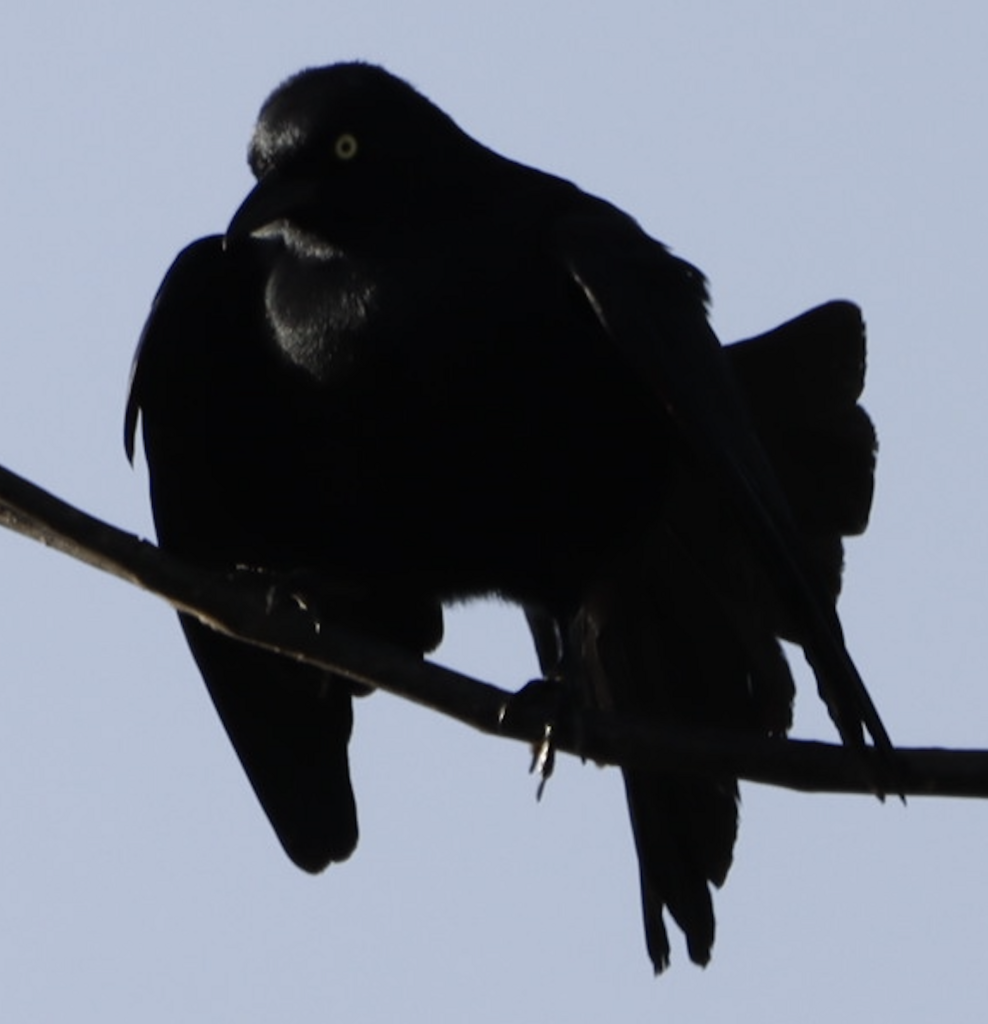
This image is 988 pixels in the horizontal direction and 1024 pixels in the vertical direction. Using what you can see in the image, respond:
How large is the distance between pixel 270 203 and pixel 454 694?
1933 millimetres

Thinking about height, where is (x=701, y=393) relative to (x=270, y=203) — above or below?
below

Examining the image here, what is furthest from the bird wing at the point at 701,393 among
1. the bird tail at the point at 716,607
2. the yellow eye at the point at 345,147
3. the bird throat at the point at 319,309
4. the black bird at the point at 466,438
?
the yellow eye at the point at 345,147

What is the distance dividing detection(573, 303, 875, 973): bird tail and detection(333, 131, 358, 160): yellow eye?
1060mm

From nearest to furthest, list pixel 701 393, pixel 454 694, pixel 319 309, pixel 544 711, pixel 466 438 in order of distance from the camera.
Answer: pixel 454 694
pixel 544 711
pixel 701 393
pixel 466 438
pixel 319 309

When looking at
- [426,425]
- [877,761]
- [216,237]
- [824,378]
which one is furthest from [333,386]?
[877,761]

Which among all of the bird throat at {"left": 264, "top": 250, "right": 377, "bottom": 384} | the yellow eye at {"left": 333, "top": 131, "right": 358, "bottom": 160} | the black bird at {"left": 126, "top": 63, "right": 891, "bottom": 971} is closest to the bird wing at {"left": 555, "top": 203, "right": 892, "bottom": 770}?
the black bird at {"left": 126, "top": 63, "right": 891, "bottom": 971}

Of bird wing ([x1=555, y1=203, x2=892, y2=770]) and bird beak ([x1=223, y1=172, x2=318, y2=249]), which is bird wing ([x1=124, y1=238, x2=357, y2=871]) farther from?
bird wing ([x1=555, y1=203, x2=892, y2=770])

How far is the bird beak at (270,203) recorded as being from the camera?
631 cm

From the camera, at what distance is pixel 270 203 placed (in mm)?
6398

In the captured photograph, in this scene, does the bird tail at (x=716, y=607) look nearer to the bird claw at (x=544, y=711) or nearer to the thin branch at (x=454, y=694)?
the bird claw at (x=544, y=711)

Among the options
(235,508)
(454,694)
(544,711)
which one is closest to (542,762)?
(544,711)

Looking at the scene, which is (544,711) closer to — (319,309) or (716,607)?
(716,607)

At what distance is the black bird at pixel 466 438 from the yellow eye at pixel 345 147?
14 mm

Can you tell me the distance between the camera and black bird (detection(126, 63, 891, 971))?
20.1ft
